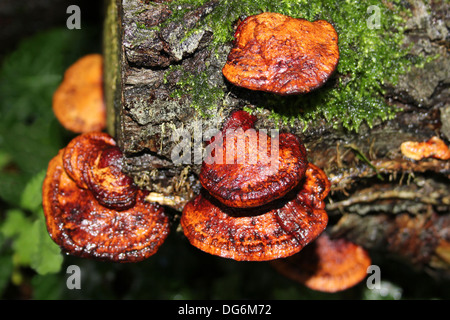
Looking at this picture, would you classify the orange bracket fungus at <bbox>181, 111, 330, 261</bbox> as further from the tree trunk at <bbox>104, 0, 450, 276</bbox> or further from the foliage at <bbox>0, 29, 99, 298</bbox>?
the foliage at <bbox>0, 29, 99, 298</bbox>

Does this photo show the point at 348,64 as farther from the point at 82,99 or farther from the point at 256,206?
the point at 82,99

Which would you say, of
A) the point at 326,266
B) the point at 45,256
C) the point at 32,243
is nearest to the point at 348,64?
the point at 326,266

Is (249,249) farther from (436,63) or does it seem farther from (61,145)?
(61,145)

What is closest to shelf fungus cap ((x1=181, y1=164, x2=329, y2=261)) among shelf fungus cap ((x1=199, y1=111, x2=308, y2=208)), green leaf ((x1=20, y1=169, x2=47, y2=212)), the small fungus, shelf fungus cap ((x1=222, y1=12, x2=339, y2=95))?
shelf fungus cap ((x1=199, y1=111, x2=308, y2=208))
